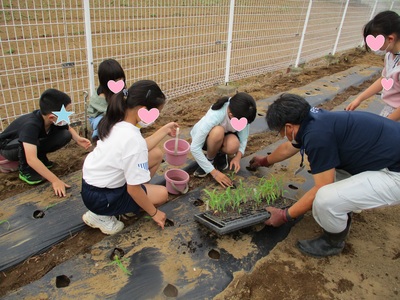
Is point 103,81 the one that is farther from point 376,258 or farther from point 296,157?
point 376,258

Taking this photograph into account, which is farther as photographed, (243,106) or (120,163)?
(243,106)

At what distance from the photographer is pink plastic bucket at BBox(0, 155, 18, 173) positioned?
2.70 meters

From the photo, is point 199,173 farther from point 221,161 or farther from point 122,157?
point 122,157

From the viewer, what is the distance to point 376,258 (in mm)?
2066

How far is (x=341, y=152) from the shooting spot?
1872mm

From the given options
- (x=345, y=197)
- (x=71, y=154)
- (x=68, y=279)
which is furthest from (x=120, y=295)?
(x=71, y=154)

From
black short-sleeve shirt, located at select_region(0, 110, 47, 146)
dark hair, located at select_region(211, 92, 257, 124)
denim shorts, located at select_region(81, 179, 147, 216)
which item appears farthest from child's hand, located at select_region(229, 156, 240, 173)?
black short-sleeve shirt, located at select_region(0, 110, 47, 146)

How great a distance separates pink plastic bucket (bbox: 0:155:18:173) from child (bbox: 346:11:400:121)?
3.13 metres

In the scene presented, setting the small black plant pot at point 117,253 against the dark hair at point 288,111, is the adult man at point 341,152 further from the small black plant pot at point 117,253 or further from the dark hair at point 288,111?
the small black plant pot at point 117,253

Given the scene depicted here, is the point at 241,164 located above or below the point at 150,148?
below

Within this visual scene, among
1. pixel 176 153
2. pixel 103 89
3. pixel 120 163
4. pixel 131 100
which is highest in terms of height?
pixel 131 100

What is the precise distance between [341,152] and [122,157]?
52.1 inches

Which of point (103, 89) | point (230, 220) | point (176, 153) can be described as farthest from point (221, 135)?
point (103, 89)

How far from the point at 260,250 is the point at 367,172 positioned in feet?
2.79
